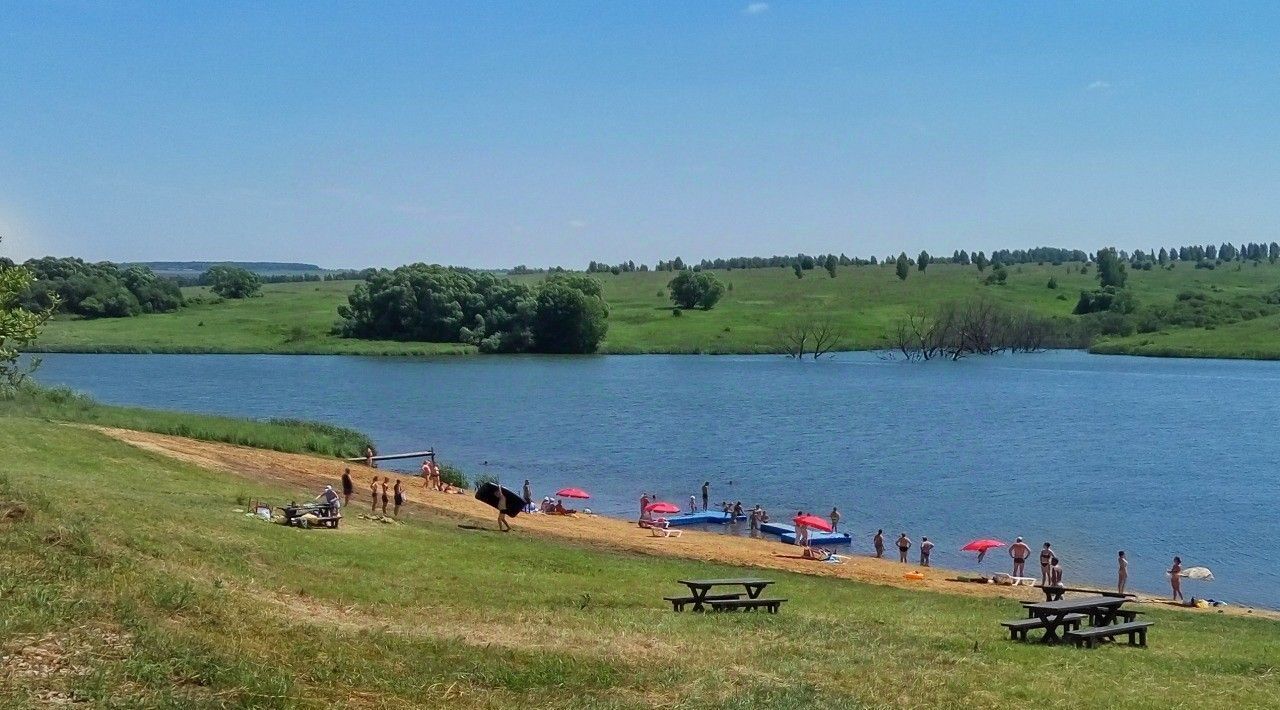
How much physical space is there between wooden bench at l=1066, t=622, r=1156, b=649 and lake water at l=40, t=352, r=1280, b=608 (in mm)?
19358

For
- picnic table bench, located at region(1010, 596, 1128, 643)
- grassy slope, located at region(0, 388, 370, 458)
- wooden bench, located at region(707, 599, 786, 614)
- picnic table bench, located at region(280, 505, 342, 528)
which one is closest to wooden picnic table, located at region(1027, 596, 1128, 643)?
picnic table bench, located at region(1010, 596, 1128, 643)

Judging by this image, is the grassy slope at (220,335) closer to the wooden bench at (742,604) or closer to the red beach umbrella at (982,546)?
the red beach umbrella at (982,546)

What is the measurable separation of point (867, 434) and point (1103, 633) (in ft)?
187

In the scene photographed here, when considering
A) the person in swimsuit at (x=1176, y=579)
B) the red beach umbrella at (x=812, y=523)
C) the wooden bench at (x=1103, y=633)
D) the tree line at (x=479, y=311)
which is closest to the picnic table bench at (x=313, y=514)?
the wooden bench at (x=1103, y=633)

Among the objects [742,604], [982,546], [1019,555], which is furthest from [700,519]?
[742,604]

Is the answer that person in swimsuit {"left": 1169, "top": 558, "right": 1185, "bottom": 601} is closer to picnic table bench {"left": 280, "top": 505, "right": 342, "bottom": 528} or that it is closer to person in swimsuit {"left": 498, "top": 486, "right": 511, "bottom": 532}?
person in swimsuit {"left": 498, "top": 486, "right": 511, "bottom": 532}

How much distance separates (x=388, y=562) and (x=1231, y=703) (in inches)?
585

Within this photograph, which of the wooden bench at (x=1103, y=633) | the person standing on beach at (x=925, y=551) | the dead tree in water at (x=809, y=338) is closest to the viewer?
the wooden bench at (x=1103, y=633)

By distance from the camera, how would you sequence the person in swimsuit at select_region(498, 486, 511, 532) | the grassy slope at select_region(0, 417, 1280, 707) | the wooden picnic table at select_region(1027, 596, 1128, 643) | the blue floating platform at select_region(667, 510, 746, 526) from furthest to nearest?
the blue floating platform at select_region(667, 510, 746, 526), the person in swimsuit at select_region(498, 486, 511, 532), the wooden picnic table at select_region(1027, 596, 1128, 643), the grassy slope at select_region(0, 417, 1280, 707)

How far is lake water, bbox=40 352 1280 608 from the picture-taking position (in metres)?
46.4

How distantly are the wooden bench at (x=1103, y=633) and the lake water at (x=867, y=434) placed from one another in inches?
762

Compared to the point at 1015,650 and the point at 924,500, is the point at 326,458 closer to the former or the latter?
the point at 924,500

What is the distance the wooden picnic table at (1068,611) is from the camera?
17891mm

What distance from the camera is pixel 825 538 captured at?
42375mm
